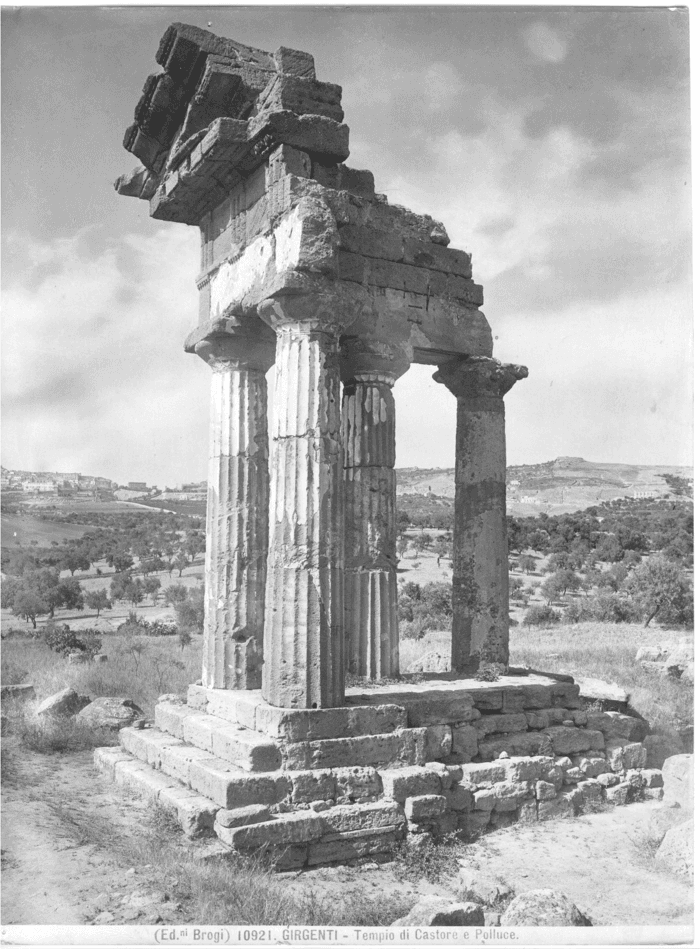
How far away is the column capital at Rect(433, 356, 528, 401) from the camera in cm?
1089

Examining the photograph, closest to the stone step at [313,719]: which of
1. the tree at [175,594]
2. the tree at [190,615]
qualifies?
the tree at [190,615]

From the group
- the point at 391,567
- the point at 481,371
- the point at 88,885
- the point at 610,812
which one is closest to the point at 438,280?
the point at 481,371

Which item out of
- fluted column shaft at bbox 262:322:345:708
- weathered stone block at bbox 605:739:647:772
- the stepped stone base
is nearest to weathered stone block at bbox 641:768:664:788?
the stepped stone base

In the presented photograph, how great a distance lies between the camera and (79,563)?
2998 centimetres

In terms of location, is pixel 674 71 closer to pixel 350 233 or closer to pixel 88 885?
pixel 350 233

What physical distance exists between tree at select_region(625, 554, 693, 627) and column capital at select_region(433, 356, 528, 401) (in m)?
16.1

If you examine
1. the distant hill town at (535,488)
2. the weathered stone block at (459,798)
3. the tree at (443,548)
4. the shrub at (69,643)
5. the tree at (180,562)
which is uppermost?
the distant hill town at (535,488)

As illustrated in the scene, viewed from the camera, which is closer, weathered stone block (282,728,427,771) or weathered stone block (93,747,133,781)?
weathered stone block (282,728,427,771)

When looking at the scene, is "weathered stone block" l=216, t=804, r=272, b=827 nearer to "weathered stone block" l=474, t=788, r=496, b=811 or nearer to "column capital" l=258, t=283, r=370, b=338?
"weathered stone block" l=474, t=788, r=496, b=811

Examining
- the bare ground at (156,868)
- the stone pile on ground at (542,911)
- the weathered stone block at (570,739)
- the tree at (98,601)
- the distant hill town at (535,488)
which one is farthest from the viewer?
the distant hill town at (535,488)

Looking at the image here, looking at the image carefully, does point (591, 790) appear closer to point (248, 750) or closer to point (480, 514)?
point (480, 514)

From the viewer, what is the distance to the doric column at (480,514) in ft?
35.8

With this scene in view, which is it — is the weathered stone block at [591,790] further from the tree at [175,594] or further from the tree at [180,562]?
the tree at [180,562]

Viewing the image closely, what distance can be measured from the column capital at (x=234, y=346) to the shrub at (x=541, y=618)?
17427mm
